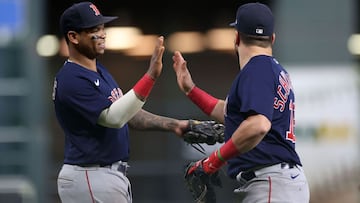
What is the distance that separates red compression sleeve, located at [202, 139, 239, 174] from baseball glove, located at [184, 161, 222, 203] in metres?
0.07

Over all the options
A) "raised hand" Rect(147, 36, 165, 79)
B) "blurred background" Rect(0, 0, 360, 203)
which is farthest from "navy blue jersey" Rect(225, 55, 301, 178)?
"blurred background" Rect(0, 0, 360, 203)

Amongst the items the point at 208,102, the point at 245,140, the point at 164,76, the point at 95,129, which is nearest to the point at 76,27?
the point at 95,129

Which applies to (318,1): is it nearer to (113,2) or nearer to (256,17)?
(113,2)

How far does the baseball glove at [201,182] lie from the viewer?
514 centimetres

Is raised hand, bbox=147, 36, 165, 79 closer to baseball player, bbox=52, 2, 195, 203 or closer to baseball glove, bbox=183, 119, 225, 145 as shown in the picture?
baseball player, bbox=52, 2, 195, 203

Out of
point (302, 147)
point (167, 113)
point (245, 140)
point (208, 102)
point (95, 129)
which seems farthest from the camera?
point (167, 113)

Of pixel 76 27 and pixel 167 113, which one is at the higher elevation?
pixel 76 27

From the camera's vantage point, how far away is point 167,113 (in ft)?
37.4

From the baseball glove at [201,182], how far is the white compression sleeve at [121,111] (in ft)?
1.46

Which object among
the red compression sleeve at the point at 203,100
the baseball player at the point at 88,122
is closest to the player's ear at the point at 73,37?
the baseball player at the point at 88,122

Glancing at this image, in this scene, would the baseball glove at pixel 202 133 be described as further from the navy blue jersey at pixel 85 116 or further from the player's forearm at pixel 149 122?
the navy blue jersey at pixel 85 116

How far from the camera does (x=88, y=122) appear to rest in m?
5.50

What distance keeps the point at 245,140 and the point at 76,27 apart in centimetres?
135

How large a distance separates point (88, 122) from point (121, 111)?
27 cm
